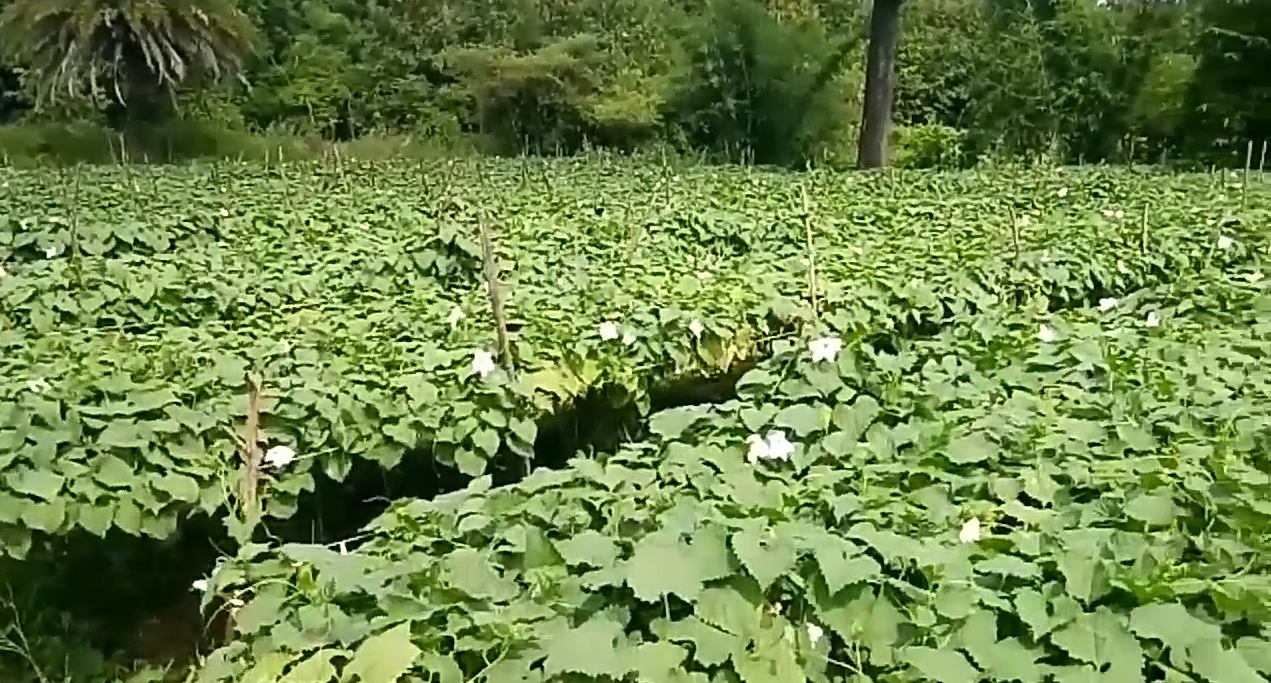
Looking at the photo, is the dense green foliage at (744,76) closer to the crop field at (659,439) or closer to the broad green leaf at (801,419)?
the crop field at (659,439)

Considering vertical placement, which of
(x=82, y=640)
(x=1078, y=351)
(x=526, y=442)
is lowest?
(x=82, y=640)

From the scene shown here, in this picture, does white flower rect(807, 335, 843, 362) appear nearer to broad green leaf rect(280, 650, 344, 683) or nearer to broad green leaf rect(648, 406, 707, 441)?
broad green leaf rect(648, 406, 707, 441)

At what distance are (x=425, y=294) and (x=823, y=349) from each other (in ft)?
6.12

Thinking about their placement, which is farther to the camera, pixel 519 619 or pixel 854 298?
pixel 854 298

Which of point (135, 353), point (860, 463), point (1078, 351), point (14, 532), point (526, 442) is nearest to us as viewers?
point (860, 463)

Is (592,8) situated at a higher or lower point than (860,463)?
higher

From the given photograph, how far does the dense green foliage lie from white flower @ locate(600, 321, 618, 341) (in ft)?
26.5

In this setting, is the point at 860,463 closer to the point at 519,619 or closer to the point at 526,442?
the point at 519,619

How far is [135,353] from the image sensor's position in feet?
10.5

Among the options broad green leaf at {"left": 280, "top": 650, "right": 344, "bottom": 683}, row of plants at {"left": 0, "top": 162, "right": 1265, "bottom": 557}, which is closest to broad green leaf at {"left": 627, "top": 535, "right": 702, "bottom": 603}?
broad green leaf at {"left": 280, "top": 650, "right": 344, "bottom": 683}

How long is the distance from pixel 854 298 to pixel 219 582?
2.65 m

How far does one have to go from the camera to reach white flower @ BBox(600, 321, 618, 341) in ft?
11.4

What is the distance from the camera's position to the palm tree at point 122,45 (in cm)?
1038

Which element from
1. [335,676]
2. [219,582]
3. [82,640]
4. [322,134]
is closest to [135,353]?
[82,640]
